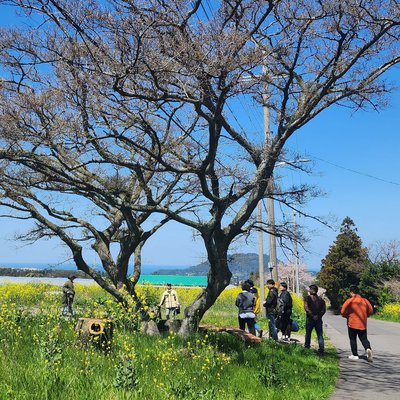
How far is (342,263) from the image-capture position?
45781 millimetres

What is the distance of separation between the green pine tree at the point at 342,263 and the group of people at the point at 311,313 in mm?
34322

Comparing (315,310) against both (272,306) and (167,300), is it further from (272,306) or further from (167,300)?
(167,300)

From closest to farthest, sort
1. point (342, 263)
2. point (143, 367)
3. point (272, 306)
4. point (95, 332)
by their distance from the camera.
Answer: point (143, 367), point (95, 332), point (272, 306), point (342, 263)

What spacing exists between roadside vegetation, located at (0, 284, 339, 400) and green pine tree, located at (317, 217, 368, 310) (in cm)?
3711

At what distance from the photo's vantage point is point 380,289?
36.9 meters

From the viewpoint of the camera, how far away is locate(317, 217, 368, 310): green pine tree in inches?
1793

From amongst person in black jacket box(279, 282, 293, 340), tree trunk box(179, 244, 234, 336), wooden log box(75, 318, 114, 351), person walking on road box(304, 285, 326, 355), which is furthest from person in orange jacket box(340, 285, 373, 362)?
wooden log box(75, 318, 114, 351)

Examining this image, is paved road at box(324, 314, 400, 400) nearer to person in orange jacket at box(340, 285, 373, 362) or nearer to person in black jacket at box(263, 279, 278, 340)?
person in orange jacket at box(340, 285, 373, 362)

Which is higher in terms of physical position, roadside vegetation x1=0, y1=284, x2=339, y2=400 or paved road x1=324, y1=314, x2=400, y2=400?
roadside vegetation x1=0, y1=284, x2=339, y2=400

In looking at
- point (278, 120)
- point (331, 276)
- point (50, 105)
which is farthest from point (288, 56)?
point (331, 276)

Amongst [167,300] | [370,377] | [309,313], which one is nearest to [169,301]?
[167,300]

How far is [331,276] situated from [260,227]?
123ft

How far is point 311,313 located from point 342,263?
1430 inches

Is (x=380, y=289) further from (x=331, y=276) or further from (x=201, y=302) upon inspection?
(x=201, y=302)
